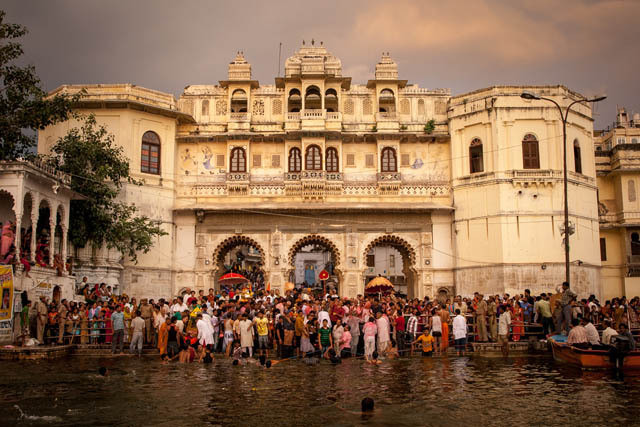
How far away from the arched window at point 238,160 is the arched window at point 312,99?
13.1 ft

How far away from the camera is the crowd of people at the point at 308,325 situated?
17.7m

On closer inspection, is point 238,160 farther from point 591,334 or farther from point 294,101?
point 591,334

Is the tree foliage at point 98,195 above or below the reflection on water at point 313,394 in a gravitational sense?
above

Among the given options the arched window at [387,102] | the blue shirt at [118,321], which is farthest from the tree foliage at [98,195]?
the arched window at [387,102]

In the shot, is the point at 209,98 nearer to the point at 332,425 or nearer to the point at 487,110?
the point at 487,110

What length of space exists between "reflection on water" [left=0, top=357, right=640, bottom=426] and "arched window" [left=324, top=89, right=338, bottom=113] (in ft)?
58.7

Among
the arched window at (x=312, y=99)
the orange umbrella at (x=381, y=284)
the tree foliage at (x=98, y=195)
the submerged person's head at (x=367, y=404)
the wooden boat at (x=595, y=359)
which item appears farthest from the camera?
the arched window at (x=312, y=99)

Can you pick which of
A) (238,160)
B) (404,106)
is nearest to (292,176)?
(238,160)

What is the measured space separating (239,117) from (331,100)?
194 inches

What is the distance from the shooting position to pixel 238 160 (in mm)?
30656

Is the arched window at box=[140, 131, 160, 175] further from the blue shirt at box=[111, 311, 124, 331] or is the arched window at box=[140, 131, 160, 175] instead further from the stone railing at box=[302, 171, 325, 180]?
the blue shirt at box=[111, 311, 124, 331]

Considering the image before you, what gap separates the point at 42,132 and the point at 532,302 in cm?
2209

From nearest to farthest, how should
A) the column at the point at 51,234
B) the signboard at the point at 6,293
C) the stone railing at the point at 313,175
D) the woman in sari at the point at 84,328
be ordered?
1. the signboard at the point at 6,293
2. the woman in sari at the point at 84,328
3. the column at the point at 51,234
4. the stone railing at the point at 313,175

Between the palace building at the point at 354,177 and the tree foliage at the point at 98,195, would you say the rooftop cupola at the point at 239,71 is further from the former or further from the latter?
the tree foliage at the point at 98,195
